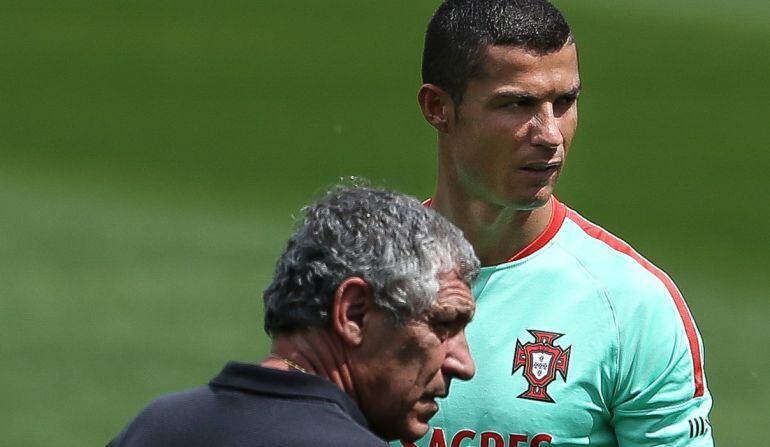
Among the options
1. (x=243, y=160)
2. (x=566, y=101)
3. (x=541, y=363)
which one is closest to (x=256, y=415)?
(x=541, y=363)

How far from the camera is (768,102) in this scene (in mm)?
7773

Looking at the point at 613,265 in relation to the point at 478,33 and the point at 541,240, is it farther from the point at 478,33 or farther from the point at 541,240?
the point at 478,33

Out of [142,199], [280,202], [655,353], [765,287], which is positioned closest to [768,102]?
[765,287]

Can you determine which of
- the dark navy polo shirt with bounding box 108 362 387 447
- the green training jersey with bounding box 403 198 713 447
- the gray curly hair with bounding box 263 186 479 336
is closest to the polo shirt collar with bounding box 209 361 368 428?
the dark navy polo shirt with bounding box 108 362 387 447

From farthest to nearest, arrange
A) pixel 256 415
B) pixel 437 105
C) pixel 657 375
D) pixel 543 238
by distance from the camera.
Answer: pixel 437 105 < pixel 543 238 < pixel 657 375 < pixel 256 415

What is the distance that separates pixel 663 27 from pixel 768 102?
0.73m

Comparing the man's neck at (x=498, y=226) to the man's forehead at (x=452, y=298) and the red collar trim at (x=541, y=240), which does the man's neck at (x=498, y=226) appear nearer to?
the red collar trim at (x=541, y=240)

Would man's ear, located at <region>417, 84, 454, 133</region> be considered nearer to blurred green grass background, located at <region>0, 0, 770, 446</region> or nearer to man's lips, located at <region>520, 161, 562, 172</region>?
man's lips, located at <region>520, 161, 562, 172</region>

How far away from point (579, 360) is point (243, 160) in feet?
14.4

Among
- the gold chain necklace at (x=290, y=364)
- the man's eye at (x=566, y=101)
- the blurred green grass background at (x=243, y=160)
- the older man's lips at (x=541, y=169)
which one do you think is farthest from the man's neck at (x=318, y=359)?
the blurred green grass background at (x=243, y=160)

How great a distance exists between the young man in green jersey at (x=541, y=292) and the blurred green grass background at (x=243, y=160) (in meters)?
3.22

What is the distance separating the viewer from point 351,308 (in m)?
2.66

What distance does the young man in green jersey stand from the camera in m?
3.61

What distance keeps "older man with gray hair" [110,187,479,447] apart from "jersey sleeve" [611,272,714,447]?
92 centimetres
